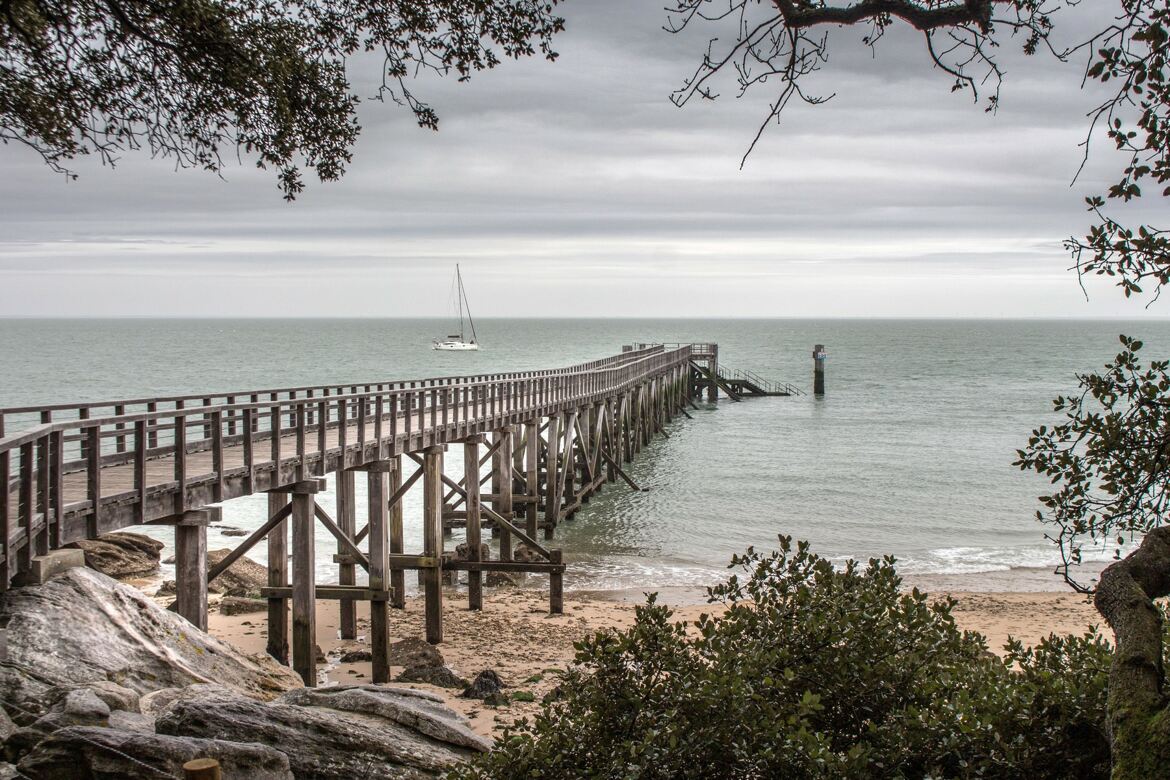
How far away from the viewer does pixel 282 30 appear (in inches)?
352

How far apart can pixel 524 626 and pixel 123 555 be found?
10.00m

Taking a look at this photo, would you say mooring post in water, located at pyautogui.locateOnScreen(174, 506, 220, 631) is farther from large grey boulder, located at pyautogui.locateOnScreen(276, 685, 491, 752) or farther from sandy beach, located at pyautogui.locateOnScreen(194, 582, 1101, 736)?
sandy beach, located at pyautogui.locateOnScreen(194, 582, 1101, 736)

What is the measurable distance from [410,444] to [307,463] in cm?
377

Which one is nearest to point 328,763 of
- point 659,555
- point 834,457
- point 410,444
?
point 410,444

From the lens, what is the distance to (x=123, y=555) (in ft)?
73.8

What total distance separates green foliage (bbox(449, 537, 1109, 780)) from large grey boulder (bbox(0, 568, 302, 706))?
471cm

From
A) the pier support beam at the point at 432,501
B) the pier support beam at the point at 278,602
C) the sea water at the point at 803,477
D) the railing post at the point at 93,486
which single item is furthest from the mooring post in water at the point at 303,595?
the sea water at the point at 803,477

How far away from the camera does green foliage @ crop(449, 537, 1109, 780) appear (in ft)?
15.2

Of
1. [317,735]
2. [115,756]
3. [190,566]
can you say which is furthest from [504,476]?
[115,756]

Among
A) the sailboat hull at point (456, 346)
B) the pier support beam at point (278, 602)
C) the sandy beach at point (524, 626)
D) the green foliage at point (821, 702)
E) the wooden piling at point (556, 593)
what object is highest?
the sailboat hull at point (456, 346)

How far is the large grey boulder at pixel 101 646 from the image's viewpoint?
27.4 ft

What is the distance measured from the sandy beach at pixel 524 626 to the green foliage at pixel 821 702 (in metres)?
7.16

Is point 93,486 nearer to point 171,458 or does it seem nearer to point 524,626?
point 171,458

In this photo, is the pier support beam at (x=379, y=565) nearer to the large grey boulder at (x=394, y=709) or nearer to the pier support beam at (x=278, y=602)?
the pier support beam at (x=278, y=602)
